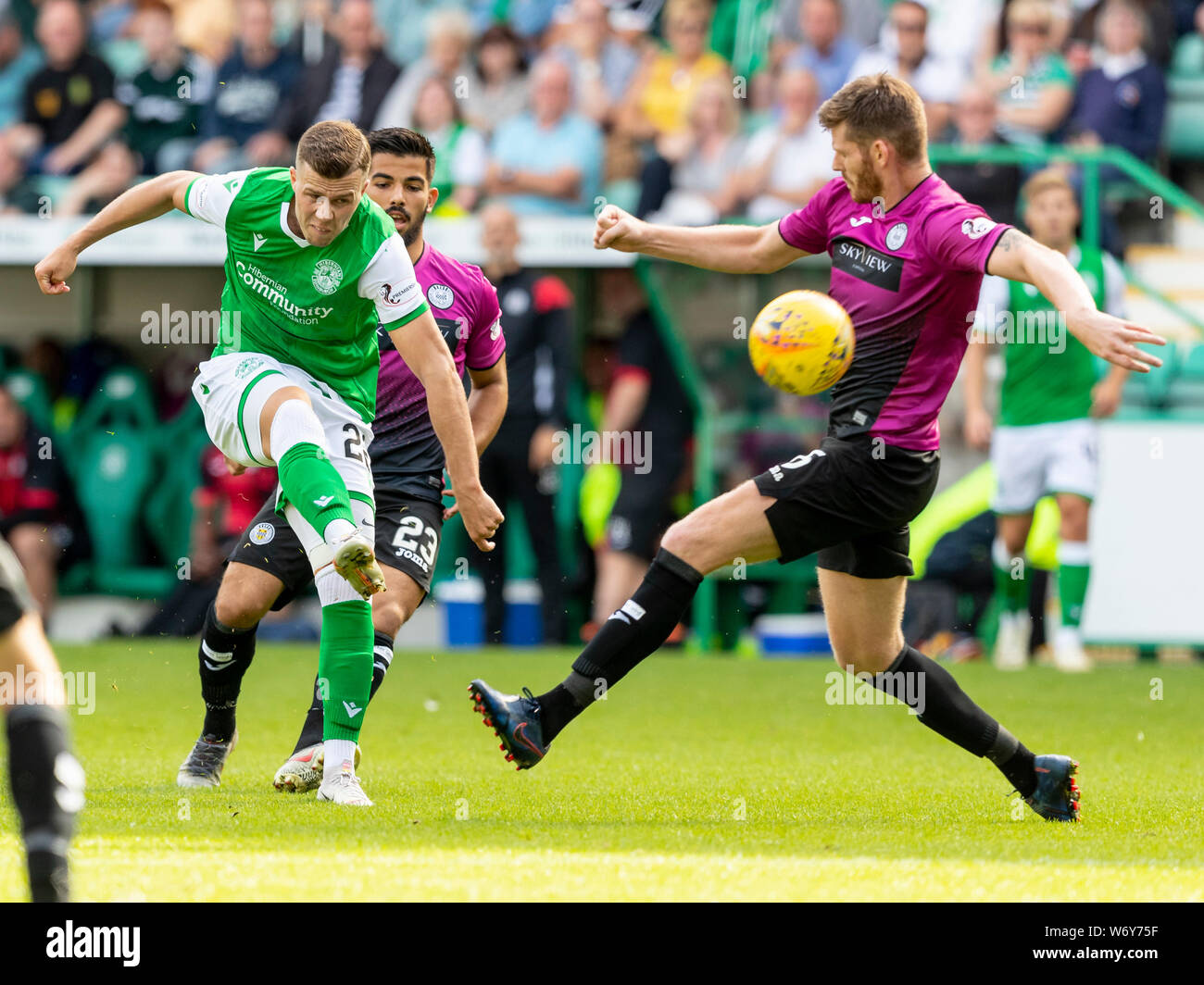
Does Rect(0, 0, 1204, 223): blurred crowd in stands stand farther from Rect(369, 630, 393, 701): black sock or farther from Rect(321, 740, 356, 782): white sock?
Rect(321, 740, 356, 782): white sock

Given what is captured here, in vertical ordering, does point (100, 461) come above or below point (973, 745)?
below

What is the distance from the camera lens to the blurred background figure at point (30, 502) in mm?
14430

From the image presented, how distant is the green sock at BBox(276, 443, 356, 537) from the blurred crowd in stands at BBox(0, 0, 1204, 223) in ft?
28.0

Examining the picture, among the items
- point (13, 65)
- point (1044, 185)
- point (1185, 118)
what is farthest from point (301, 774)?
point (13, 65)

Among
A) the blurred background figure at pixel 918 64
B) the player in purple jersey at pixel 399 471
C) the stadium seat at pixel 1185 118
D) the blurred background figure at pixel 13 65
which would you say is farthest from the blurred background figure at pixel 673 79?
the player in purple jersey at pixel 399 471

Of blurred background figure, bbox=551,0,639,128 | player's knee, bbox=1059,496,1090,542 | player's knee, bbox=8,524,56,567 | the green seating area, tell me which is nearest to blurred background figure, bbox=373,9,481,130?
blurred background figure, bbox=551,0,639,128

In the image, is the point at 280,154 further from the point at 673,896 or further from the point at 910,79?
the point at 673,896

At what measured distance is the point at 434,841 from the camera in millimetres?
4793

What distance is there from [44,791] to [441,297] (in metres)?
3.67

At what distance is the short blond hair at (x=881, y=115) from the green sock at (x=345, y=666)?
2138 millimetres

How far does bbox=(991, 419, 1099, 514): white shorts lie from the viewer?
11.6 m

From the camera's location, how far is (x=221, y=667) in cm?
627
